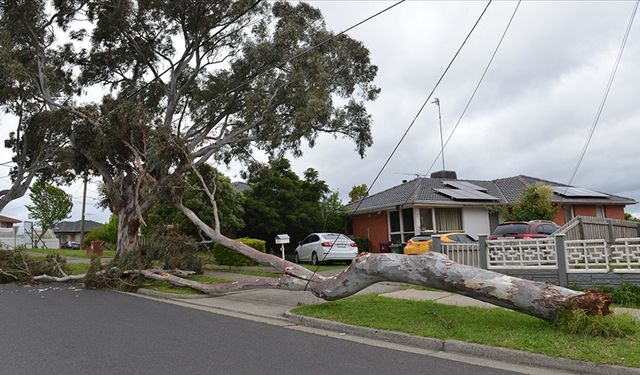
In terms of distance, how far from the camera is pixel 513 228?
17031 mm

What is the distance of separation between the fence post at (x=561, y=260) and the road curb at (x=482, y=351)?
203 inches

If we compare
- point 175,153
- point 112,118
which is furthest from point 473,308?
point 112,118

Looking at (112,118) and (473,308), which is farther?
(112,118)

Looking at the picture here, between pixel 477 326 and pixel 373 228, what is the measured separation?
18.8 meters

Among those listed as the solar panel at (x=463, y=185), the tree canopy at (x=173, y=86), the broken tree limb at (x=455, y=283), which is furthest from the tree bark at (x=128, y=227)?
the solar panel at (x=463, y=185)

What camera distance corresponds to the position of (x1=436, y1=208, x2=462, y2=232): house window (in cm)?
2439

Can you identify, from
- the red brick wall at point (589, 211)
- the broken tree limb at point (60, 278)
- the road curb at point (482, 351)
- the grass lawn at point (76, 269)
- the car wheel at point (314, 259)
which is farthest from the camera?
the red brick wall at point (589, 211)

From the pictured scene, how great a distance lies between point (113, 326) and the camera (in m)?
9.03

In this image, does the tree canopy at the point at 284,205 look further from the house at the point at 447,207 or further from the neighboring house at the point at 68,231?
the neighboring house at the point at 68,231

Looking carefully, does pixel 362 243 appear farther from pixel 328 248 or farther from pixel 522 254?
pixel 522 254

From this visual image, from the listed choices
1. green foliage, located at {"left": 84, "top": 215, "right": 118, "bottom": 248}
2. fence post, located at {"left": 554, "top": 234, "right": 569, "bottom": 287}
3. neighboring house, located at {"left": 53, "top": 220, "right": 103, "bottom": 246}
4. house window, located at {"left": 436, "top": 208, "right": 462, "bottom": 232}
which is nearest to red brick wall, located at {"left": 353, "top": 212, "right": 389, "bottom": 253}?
house window, located at {"left": 436, "top": 208, "right": 462, "bottom": 232}

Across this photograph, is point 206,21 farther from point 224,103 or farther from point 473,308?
point 473,308

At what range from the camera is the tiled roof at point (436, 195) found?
80.0ft

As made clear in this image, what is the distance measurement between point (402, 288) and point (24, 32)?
17819 mm
